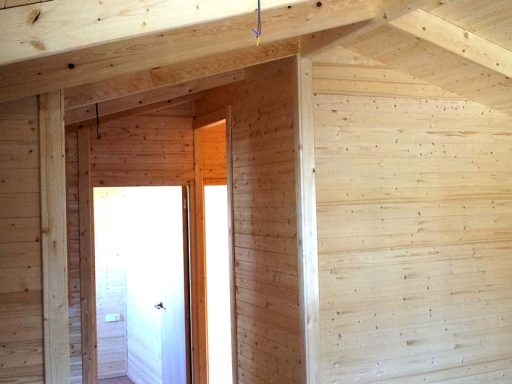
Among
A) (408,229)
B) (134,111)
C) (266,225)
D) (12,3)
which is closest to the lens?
(12,3)

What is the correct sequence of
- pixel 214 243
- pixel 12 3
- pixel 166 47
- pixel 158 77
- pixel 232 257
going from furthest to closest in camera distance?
pixel 214 243 → pixel 232 257 → pixel 158 77 → pixel 166 47 → pixel 12 3

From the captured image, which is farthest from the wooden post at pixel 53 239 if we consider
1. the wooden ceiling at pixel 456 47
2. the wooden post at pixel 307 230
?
the wooden ceiling at pixel 456 47

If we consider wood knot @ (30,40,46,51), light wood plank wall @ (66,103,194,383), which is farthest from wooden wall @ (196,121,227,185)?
wood knot @ (30,40,46,51)

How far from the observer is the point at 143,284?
6.84m

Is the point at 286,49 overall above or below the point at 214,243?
above

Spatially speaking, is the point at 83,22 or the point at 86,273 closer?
the point at 83,22

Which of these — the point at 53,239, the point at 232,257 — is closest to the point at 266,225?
the point at 232,257

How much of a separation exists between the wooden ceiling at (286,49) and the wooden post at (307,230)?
1.24ft

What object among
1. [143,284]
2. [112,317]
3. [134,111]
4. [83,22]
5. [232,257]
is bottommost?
[112,317]

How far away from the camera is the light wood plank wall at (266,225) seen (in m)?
3.66

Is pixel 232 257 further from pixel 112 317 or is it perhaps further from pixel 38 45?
pixel 112 317

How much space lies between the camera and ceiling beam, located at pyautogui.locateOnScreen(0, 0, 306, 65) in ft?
6.04

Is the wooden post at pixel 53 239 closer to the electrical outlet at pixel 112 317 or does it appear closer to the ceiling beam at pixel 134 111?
the ceiling beam at pixel 134 111

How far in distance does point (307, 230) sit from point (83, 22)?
1.99 meters
